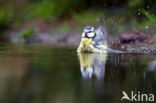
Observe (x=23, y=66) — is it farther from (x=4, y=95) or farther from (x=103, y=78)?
(x=4, y=95)

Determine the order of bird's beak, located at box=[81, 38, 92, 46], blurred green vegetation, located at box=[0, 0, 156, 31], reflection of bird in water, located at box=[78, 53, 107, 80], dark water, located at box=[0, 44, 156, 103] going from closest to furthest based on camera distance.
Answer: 1. dark water, located at box=[0, 44, 156, 103]
2. reflection of bird in water, located at box=[78, 53, 107, 80]
3. bird's beak, located at box=[81, 38, 92, 46]
4. blurred green vegetation, located at box=[0, 0, 156, 31]

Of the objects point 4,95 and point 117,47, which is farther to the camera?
point 117,47

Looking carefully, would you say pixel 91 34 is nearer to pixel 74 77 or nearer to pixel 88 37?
pixel 88 37

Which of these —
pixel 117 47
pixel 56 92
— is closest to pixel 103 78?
pixel 56 92

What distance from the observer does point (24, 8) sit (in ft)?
109

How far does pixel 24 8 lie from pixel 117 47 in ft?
41.8

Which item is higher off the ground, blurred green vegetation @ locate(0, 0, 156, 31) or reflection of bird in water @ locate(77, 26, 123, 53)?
blurred green vegetation @ locate(0, 0, 156, 31)

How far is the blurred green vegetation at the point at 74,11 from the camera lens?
25.1 m

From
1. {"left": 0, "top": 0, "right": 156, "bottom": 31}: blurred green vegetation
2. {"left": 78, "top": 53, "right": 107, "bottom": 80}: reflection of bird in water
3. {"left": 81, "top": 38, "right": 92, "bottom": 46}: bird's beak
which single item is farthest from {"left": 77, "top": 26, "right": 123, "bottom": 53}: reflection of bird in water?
A: {"left": 0, "top": 0, "right": 156, "bottom": 31}: blurred green vegetation

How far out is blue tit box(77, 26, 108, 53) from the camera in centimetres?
A: 1938

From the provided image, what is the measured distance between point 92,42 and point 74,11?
10.0 meters

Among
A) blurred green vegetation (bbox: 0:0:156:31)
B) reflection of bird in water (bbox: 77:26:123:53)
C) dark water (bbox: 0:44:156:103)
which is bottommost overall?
dark water (bbox: 0:44:156:103)

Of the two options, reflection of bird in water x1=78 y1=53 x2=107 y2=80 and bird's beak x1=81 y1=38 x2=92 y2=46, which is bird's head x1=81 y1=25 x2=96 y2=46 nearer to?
bird's beak x1=81 y1=38 x2=92 y2=46

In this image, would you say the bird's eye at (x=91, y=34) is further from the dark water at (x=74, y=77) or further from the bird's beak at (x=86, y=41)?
the dark water at (x=74, y=77)
